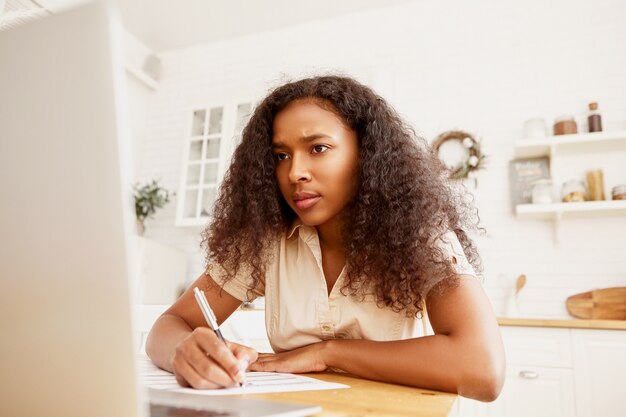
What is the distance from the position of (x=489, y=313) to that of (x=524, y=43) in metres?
3.02

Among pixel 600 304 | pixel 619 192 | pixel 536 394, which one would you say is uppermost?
pixel 619 192

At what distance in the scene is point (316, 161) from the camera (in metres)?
1.16

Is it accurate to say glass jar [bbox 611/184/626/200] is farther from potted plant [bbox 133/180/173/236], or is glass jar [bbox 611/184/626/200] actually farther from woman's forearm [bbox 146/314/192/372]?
potted plant [bbox 133/180/173/236]

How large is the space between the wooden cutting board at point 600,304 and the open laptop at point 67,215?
3050 mm

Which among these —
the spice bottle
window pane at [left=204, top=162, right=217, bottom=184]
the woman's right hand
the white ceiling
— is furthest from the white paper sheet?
the white ceiling

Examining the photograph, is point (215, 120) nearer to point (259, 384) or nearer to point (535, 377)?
point (535, 377)

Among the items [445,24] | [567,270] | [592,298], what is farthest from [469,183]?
[445,24]

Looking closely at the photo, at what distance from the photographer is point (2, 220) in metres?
0.31

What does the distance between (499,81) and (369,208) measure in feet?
8.56

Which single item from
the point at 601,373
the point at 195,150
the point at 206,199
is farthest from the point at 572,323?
the point at 195,150

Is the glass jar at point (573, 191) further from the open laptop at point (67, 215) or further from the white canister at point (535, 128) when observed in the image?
the open laptop at point (67, 215)

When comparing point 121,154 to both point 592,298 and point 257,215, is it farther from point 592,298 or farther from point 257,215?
point 592,298

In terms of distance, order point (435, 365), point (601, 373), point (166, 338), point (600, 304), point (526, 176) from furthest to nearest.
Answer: point (526, 176)
point (600, 304)
point (601, 373)
point (166, 338)
point (435, 365)

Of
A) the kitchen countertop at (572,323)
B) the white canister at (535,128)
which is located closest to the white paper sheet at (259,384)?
the kitchen countertop at (572,323)
